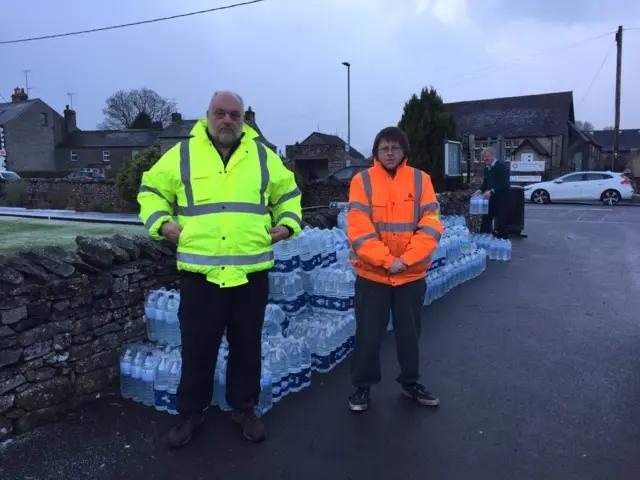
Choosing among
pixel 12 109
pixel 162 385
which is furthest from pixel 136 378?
pixel 12 109

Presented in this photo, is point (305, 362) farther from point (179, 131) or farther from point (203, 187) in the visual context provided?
point (179, 131)

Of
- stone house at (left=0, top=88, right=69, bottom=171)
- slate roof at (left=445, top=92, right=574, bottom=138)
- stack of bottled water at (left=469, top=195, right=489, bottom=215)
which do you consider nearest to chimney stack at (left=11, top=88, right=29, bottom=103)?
stone house at (left=0, top=88, right=69, bottom=171)

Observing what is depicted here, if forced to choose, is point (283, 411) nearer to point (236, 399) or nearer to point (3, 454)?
point (236, 399)

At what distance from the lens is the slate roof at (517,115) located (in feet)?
156

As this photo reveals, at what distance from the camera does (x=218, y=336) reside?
3.20 m

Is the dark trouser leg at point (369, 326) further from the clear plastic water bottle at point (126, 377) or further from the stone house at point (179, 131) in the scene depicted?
the stone house at point (179, 131)

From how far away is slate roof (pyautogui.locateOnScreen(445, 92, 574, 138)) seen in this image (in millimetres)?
47594

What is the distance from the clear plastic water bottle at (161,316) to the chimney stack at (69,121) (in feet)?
224

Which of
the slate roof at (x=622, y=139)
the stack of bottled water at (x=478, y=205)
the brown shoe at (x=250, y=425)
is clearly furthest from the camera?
the slate roof at (x=622, y=139)

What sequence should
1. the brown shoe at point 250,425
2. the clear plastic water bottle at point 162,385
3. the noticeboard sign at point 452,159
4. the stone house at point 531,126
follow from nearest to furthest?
the brown shoe at point 250,425
the clear plastic water bottle at point 162,385
the noticeboard sign at point 452,159
the stone house at point 531,126

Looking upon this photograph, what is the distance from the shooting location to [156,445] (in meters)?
3.28

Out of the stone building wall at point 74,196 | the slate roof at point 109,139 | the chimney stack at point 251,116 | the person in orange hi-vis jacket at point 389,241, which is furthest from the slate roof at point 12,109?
the person in orange hi-vis jacket at point 389,241

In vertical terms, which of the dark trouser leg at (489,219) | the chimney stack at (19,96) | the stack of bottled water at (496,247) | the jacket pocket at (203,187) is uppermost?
the chimney stack at (19,96)

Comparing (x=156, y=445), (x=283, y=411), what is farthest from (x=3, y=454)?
(x=283, y=411)
